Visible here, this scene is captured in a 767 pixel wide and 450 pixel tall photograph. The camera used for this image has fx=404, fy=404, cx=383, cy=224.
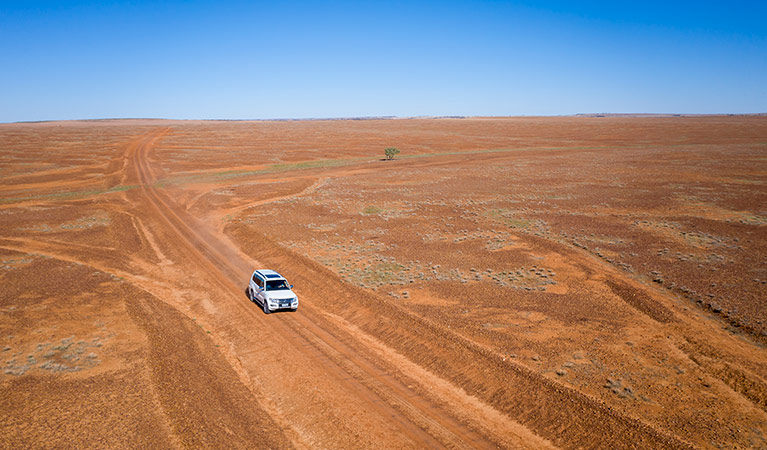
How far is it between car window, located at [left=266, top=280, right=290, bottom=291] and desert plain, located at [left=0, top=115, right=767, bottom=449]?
1331 millimetres

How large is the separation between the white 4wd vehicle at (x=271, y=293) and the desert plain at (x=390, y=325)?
547 millimetres

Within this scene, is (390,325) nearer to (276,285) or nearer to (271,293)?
(271,293)

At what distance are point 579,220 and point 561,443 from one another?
26.2 m

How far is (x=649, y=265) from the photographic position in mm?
23344

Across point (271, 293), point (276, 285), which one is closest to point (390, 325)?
point (271, 293)

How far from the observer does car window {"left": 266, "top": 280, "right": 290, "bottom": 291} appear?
1905cm

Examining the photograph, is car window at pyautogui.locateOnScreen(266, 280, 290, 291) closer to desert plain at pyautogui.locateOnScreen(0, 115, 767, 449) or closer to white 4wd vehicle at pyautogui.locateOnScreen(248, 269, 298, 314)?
white 4wd vehicle at pyautogui.locateOnScreen(248, 269, 298, 314)

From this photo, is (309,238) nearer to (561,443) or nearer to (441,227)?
(441,227)

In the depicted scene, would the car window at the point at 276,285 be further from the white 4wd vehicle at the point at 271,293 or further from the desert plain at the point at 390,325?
the desert plain at the point at 390,325

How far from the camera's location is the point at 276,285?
1922 centimetres

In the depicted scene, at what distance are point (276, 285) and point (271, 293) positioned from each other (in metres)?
0.62

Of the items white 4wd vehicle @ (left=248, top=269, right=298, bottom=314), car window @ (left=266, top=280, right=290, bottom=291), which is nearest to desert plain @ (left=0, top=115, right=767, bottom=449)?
white 4wd vehicle @ (left=248, top=269, right=298, bottom=314)

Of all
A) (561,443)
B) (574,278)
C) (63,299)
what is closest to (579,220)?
(574,278)

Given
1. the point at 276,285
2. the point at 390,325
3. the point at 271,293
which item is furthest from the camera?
the point at 276,285
